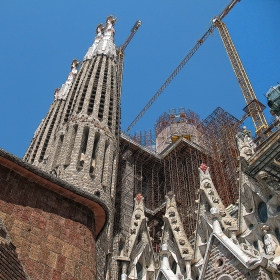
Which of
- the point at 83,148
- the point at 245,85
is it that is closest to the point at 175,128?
the point at 245,85

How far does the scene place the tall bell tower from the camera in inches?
757

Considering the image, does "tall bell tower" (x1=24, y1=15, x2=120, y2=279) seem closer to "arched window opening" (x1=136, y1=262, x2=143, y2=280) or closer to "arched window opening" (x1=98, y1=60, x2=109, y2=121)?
"arched window opening" (x1=98, y1=60, x2=109, y2=121)

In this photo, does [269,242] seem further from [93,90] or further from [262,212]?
[93,90]

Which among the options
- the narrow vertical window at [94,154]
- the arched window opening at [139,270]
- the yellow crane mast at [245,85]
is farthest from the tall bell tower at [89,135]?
the yellow crane mast at [245,85]

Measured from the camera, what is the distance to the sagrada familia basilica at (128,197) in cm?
625

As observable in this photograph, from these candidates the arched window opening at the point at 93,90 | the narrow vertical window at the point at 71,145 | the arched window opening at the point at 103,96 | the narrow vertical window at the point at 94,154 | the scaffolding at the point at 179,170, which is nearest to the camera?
the narrow vertical window at the point at 71,145

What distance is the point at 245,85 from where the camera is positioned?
3247 centimetres

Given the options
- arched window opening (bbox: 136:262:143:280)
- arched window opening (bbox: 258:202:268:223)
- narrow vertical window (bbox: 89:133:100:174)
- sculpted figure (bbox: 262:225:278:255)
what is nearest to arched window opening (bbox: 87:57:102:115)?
narrow vertical window (bbox: 89:133:100:174)

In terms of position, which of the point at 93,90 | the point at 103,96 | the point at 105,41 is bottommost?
the point at 103,96

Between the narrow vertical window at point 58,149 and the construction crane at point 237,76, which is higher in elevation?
the construction crane at point 237,76

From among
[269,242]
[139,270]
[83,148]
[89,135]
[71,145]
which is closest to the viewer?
[269,242]

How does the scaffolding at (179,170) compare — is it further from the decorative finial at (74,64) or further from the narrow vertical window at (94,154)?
the decorative finial at (74,64)

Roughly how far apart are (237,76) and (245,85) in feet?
4.15

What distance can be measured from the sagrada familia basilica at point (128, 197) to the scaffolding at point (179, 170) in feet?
0.23
